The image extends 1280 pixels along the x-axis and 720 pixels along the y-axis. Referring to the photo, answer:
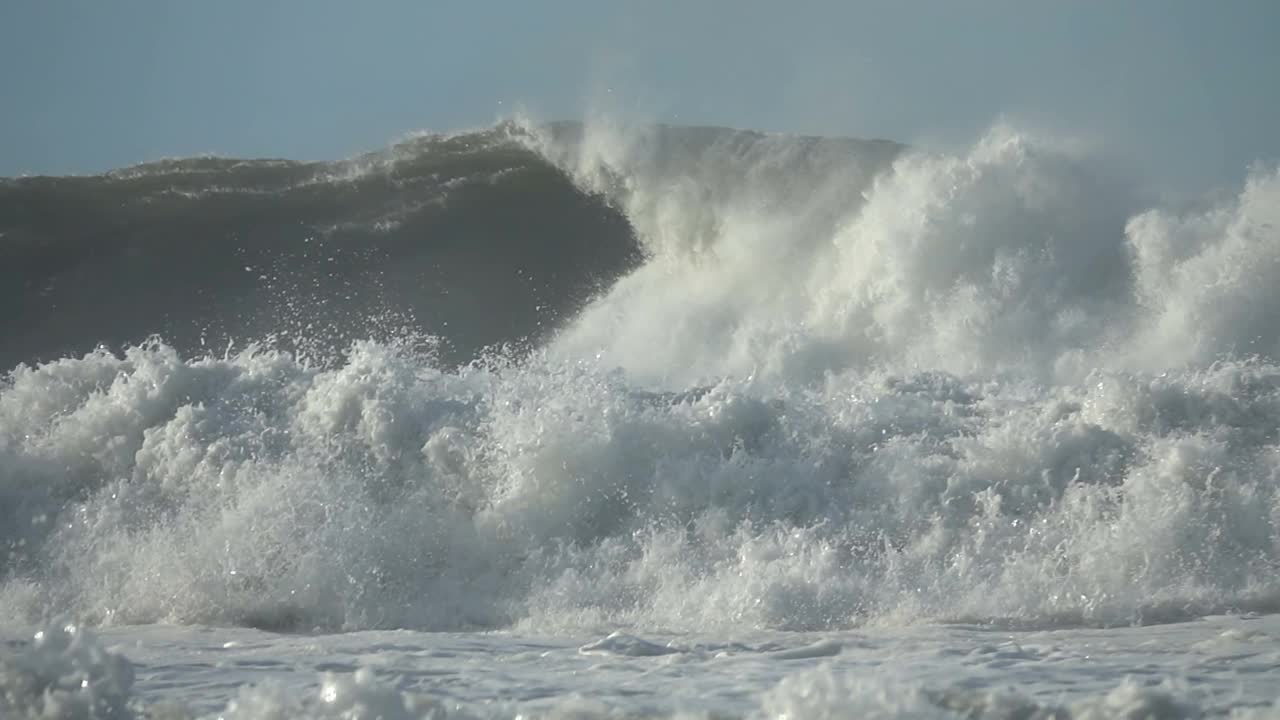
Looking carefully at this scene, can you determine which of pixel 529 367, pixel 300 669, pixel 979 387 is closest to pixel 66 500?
pixel 529 367

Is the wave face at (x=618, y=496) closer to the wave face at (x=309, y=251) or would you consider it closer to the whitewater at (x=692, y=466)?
the whitewater at (x=692, y=466)

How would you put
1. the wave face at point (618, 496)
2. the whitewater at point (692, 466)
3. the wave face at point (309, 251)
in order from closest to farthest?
1. the whitewater at point (692, 466)
2. the wave face at point (618, 496)
3. the wave face at point (309, 251)

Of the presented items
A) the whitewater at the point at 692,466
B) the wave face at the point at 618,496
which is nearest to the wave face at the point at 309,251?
the whitewater at the point at 692,466

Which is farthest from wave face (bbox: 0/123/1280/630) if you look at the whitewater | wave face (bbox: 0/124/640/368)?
wave face (bbox: 0/124/640/368)

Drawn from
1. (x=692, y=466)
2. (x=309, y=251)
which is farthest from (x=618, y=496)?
(x=309, y=251)

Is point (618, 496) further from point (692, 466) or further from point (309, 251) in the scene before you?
point (309, 251)

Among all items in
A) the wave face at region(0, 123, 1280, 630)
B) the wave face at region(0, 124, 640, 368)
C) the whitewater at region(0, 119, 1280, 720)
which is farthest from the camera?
the wave face at region(0, 124, 640, 368)

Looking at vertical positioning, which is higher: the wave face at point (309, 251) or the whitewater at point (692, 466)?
the wave face at point (309, 251)

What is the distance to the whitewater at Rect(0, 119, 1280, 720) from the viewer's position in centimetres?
419

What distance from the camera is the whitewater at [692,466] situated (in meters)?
4.19

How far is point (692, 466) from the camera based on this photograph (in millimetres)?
6328

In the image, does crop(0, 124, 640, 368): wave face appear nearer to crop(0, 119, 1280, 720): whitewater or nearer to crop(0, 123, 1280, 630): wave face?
crop(0, 119, 1280, 720): whitewater

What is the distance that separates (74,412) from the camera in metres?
7.30

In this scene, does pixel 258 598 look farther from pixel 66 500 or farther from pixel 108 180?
pixel 108 180
